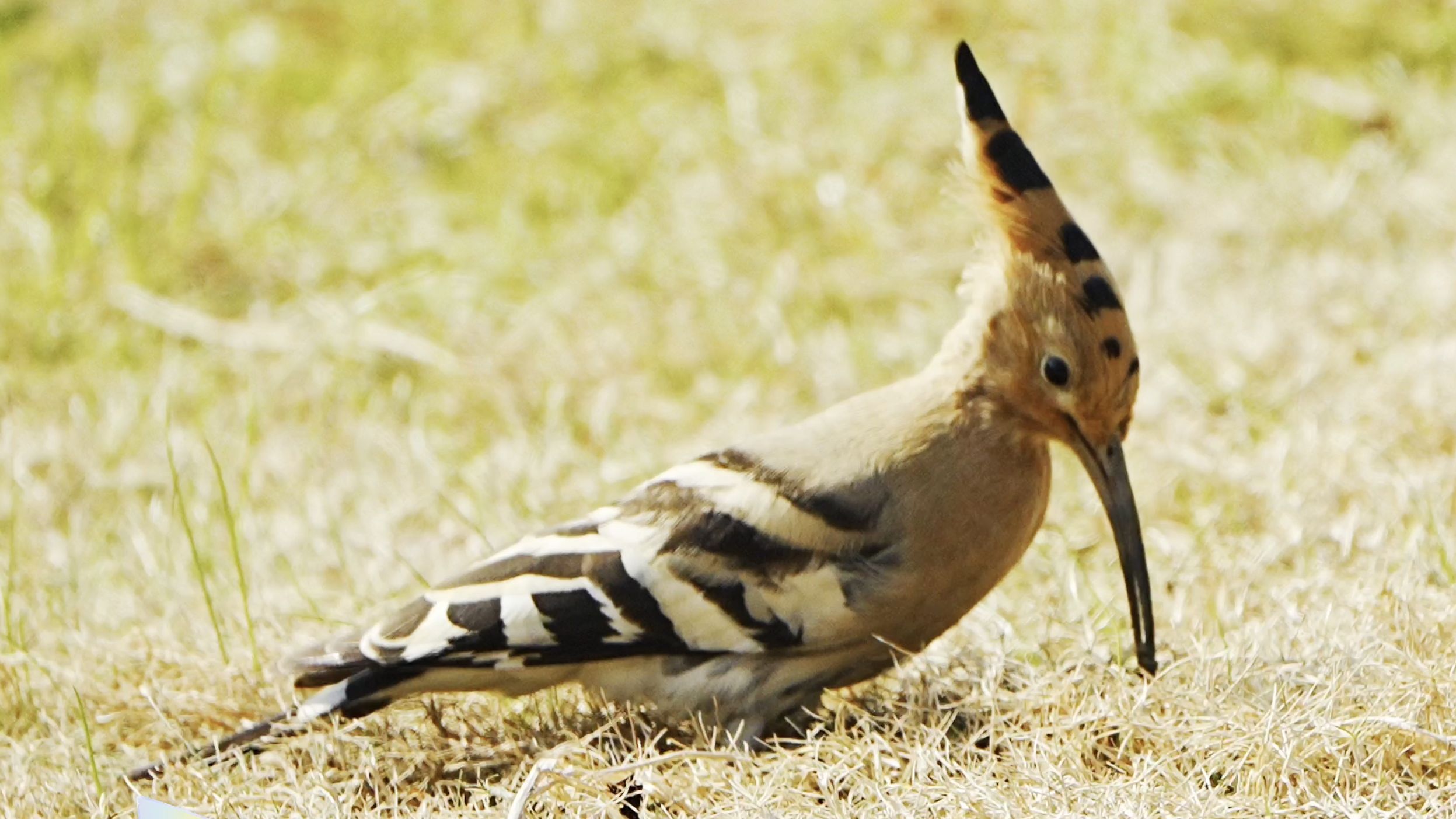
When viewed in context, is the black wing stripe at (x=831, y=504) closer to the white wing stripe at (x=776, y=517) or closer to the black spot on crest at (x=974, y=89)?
the white wing stripe at (x=776, y=517)

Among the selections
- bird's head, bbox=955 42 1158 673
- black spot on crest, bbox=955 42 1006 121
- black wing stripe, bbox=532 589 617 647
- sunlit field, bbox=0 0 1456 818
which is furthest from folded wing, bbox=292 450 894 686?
black spot on crest, bbox=955 42 1006 121

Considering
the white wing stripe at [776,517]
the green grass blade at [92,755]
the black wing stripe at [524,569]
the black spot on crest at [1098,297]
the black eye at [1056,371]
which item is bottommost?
the green grass blade at [92,755]

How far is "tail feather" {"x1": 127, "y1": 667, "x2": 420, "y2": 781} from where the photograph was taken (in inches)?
96.0

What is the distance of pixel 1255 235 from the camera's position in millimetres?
4637

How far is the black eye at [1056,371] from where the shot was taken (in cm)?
253

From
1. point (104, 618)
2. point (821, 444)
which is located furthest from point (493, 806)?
point (104, 618)

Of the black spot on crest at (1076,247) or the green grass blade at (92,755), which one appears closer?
the green grass blade at (92,755)

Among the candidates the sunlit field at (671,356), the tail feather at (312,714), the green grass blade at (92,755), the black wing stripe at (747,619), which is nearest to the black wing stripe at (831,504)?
the black wing stripe at (747,619)

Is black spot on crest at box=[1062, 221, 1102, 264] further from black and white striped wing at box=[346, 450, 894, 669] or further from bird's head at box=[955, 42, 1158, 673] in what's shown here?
black and white striped wing at box=[346, 450, 894, 669]

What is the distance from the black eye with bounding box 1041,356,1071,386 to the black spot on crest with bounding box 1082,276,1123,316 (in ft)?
0.24

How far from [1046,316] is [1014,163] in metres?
0.21

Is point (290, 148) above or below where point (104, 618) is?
above

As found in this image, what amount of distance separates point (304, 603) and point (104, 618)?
32 cm

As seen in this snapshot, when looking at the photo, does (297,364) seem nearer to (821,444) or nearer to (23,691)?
(23,691)
